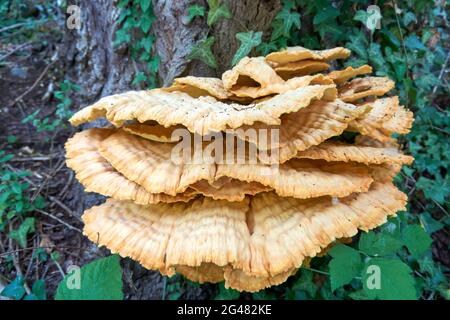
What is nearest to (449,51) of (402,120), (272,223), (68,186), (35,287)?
(402,120)

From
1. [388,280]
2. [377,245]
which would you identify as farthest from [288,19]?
[388,280]

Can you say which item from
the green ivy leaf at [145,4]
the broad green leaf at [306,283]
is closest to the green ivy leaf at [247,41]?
the green ivy leaf at [145,4]

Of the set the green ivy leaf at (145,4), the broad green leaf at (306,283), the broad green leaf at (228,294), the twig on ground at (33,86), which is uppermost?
the green ivy leaf at (145,4)

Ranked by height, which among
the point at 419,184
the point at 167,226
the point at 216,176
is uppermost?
the point at 216,176

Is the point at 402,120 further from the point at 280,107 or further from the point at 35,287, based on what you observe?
the point at 35,287

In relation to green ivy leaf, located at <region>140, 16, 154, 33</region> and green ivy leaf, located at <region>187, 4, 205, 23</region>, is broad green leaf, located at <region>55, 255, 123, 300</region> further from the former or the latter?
green ivy leaf, located at <region>140, 16, 154, 33</region>

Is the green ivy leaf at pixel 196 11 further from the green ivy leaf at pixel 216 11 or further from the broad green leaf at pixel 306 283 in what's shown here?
the broad green leaf at pixel 306 283
